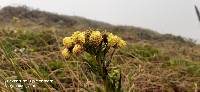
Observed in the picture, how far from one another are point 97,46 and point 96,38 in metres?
0.06

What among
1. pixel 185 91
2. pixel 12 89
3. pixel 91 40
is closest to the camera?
pixel 91 40

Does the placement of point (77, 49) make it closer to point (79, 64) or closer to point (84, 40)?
point (84, 40)

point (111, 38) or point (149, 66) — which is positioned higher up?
point (111, 38)

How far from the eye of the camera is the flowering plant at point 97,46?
10.2 feet

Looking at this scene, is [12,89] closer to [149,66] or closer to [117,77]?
[117,77]

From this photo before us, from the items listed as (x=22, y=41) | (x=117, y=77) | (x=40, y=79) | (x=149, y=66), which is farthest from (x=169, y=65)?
(x=117, y=77)

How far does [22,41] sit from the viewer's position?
30.6ft

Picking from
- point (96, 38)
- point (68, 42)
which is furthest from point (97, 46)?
point (68, 42)

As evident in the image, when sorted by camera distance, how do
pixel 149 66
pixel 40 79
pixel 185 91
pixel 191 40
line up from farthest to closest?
pixel 191 40, pixel 149 66, pixel 185 91, pixel 40 79

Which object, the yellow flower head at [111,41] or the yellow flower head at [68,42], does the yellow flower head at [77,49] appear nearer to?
the yellow flower head at [68,42]

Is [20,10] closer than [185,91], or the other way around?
[185,91]

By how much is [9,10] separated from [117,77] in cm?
1740

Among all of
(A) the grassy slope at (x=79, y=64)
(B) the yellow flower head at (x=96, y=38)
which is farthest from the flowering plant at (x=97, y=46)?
(A) the grassy slope at (x=79, y=64)

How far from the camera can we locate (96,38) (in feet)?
10.1
